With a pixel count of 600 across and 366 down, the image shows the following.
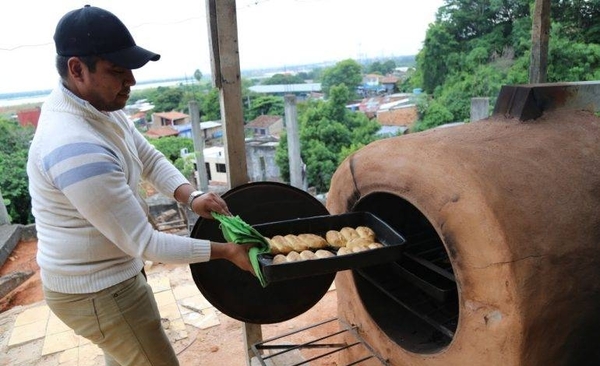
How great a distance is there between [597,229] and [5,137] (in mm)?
18165

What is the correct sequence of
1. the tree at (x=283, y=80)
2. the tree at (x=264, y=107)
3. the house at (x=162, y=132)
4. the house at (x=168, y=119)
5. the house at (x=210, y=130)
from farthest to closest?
the tree at (x=283, y=80), the tree at (x=264, y=107), the house at (x=168, y=119), the house at (x=210, y=130), the house at (x=162, y=132)

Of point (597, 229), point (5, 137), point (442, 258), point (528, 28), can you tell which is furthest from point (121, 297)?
point (528, 28)

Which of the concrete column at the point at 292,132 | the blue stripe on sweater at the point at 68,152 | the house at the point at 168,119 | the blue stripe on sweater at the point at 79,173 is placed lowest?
the house at the point at 168,119

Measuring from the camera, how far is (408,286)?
2.08 m

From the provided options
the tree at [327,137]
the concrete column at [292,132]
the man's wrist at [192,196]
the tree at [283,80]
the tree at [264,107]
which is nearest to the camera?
the man's wrist at [192,196]

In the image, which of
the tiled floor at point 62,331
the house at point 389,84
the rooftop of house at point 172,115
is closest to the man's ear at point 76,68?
the tiled floor at point 62,331

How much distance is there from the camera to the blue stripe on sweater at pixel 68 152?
1.41 m

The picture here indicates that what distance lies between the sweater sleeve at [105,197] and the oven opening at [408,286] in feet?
3.04

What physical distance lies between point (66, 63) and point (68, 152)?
355mm

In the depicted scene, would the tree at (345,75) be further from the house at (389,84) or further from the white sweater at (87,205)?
the white sweater at (87,205)

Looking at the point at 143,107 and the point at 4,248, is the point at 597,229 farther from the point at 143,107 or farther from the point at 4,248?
the point at 143,107

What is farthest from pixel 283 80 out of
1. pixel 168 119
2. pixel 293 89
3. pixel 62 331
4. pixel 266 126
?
pixel 62 331

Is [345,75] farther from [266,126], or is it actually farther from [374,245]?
[374,245]

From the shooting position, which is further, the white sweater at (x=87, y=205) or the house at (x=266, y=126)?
the house at (x=266, y=126)
